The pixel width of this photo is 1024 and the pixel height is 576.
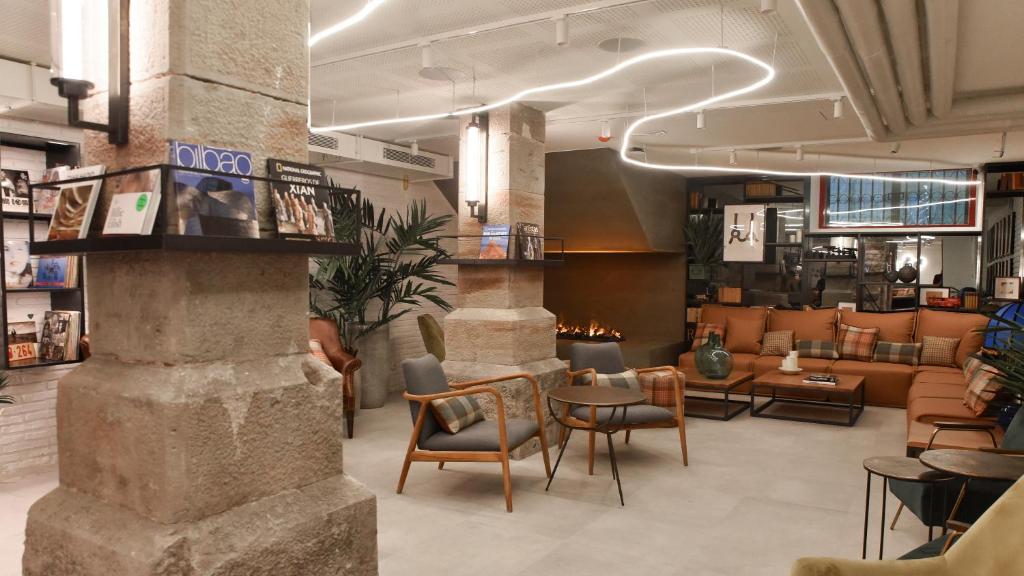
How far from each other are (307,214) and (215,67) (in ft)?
1.40

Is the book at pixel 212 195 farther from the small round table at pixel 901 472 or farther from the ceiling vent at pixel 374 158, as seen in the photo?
the ceiling vent at pixel 374 158

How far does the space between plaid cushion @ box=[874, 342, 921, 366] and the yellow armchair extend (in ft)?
20.5

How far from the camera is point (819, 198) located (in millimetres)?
9297

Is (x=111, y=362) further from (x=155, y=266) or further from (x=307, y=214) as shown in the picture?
(x=307, y=214)

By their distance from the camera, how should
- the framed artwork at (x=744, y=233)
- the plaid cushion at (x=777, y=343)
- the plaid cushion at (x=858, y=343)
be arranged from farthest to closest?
the framed artwork at (x=744, y=233) → the plaid cushion at (x=777, y=343) → the plaid cushion at (x=858, y=343)

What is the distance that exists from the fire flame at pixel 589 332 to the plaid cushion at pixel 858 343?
280 centimetres

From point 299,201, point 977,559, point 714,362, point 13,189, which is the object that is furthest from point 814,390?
point 13,189

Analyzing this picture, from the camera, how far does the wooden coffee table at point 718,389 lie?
642 cm

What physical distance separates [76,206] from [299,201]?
1.81 feet

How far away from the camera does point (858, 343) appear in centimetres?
774

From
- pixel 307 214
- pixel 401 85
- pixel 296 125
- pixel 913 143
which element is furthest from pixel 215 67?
pixel 913 143

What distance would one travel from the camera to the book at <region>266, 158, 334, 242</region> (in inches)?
73.7

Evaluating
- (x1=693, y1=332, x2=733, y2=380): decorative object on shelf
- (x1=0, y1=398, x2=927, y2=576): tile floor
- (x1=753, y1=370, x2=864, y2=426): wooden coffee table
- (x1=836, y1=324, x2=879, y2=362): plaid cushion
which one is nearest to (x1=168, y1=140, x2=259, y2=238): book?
(x1=0, y1=398, x2=927, y2=576): tile floor

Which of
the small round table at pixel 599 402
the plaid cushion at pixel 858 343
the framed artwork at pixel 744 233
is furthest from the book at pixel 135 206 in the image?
the framed artwork at pixel 744 233
